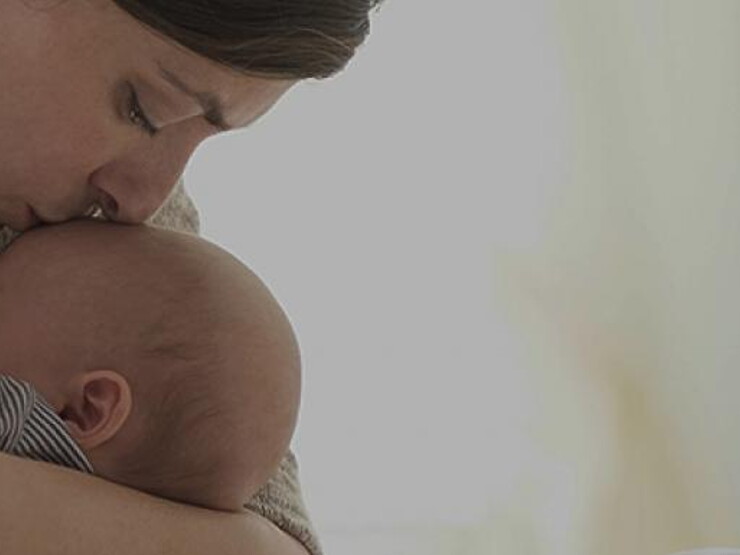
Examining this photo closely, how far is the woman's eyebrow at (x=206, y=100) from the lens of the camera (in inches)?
51.9

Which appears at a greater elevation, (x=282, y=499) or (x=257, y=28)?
(x=257, y=28)

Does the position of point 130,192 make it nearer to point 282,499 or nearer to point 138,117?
point 138,117

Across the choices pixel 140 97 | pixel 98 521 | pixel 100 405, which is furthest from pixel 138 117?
pixel 98 521

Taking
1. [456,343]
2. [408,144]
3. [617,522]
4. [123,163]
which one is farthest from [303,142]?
[123,163]

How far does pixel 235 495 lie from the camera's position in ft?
4.49

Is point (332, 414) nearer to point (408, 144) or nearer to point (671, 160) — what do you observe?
point (408, 144)

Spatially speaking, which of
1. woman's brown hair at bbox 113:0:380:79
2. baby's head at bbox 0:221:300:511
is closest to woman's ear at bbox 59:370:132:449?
baby's head at bbox 0:221:300:511

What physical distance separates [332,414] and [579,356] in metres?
0.40

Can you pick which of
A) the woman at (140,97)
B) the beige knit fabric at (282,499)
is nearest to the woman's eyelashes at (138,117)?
the woman at (140,97)

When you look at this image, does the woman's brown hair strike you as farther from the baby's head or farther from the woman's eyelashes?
the baby's head

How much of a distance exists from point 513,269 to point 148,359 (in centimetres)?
141

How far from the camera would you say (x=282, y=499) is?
4.95 feet

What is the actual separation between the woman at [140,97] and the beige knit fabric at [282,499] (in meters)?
0.07

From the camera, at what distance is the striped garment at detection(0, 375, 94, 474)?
123cm
